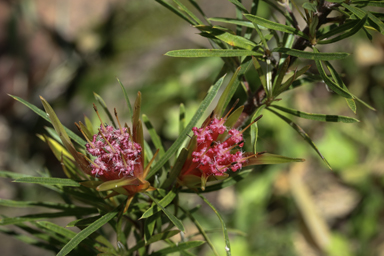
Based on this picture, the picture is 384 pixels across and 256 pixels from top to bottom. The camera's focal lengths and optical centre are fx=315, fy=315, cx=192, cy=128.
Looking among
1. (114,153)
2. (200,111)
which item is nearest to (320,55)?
(200,111)

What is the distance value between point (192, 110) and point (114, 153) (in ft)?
4.15

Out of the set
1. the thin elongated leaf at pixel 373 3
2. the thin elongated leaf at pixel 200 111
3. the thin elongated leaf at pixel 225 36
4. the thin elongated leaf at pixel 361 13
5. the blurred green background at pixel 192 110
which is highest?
the thin elongated leaf at pixel 373 3

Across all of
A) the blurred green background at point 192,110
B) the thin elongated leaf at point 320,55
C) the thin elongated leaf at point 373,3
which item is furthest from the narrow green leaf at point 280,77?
the blurred green background at point 192,110

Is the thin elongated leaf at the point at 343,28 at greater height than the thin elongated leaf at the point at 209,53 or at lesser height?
greater

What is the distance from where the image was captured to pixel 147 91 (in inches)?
65.6

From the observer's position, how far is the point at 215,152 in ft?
1.28

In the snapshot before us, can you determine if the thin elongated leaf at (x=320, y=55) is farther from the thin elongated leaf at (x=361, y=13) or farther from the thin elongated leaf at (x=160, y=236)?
the thin elongated leaf at (x=160, y=236)

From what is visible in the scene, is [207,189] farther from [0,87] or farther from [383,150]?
[0,87]

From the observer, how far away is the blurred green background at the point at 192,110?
1.63 meters

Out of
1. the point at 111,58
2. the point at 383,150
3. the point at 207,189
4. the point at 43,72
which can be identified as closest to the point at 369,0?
the point at 207,189

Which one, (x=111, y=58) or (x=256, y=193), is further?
(x=111, y=58)

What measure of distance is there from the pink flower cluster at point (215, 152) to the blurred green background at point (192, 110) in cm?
114

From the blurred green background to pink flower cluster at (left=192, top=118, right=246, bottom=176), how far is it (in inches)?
44.7

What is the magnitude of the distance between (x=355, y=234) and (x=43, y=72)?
1.98 meters
